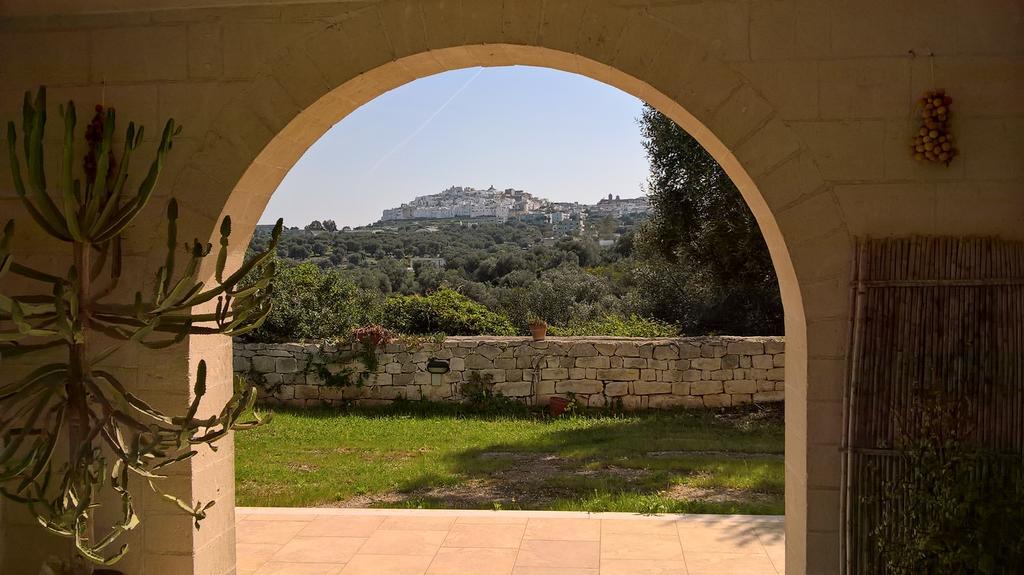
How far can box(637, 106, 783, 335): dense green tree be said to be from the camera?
10.0 m

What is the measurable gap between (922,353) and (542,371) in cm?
678

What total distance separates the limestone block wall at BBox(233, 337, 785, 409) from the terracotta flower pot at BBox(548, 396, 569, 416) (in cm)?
13

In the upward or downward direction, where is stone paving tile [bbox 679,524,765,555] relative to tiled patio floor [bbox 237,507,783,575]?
upward

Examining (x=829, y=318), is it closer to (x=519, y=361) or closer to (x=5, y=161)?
(x=5, y=161)

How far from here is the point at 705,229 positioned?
33.7 feet

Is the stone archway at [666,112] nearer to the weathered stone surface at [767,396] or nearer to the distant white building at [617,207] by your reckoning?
the weathered stone surface at [767,396]

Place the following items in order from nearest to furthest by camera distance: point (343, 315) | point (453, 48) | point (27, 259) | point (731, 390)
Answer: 1. point (453, 48)
2. point (27, 259)
3. point (731, 390)
4. point (343, 315)

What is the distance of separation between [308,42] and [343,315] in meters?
8.01

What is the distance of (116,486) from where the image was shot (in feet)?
10.3

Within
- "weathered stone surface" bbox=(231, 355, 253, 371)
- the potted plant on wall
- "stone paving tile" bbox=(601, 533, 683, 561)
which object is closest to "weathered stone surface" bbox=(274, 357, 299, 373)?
"weathered stone surface" bbox=(231, 355, 253, 371)

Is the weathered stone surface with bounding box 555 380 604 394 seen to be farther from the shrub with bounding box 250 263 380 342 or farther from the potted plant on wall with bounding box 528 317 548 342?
the shrub with bounding box 250 263 380 342

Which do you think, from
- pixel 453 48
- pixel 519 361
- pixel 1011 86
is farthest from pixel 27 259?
pixel 519 361

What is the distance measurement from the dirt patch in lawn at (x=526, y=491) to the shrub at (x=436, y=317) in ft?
13.7

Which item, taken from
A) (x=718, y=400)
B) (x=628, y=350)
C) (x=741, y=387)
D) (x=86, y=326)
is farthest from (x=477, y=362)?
(x=86, y=326)
